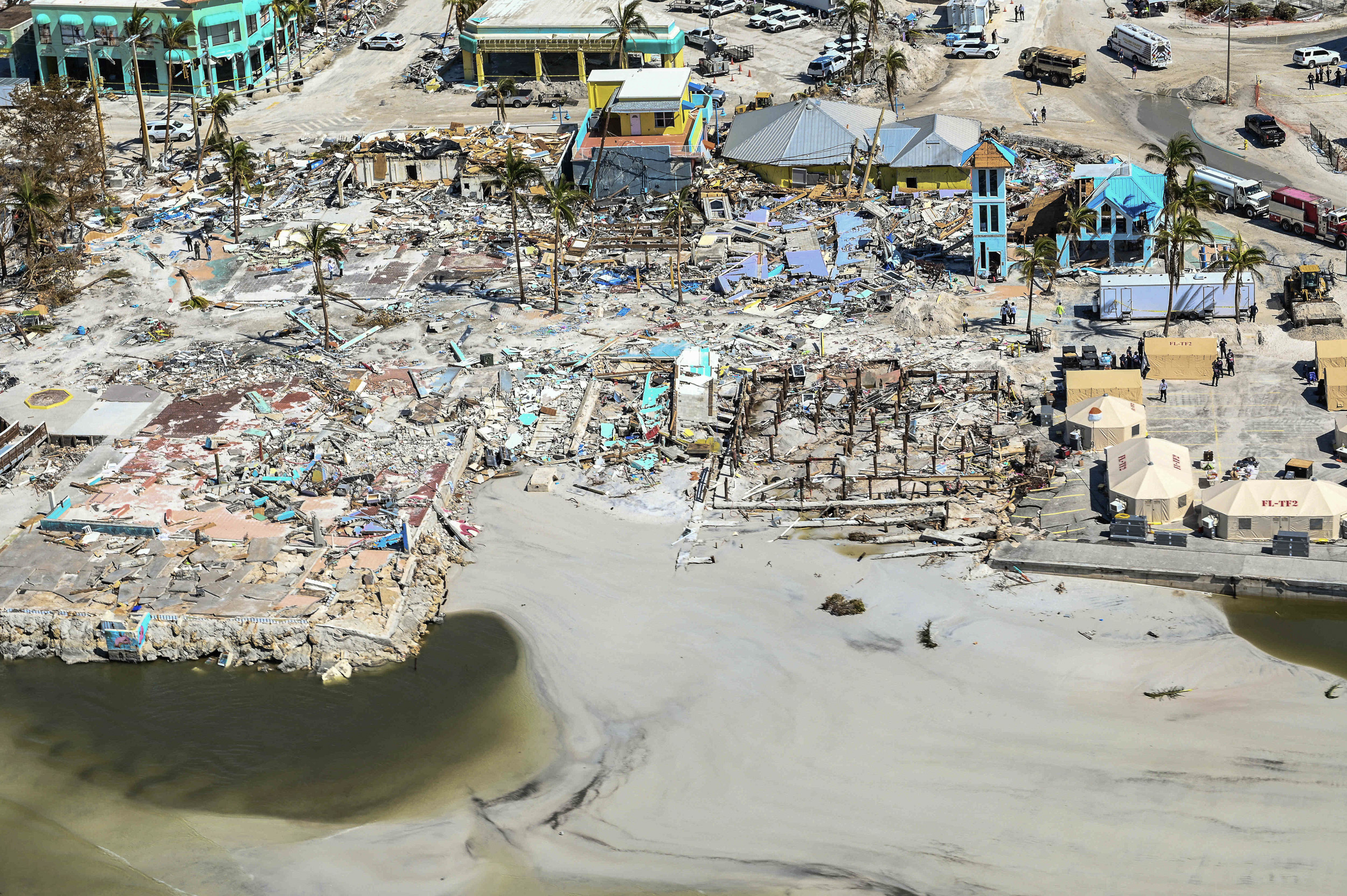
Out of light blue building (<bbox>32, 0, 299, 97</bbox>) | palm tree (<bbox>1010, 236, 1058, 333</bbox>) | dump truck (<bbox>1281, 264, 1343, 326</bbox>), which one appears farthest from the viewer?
light blue building (<bbox>32, 0, 299, 97</bbox>)

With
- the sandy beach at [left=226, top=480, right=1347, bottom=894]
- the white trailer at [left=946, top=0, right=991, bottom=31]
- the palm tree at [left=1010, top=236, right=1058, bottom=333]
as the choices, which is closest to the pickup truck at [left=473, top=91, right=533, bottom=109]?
the white trailer at [left=946, top=0, right=991, bottom=31]

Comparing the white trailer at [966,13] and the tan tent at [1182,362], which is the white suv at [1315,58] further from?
the tan tent at [1182,362]

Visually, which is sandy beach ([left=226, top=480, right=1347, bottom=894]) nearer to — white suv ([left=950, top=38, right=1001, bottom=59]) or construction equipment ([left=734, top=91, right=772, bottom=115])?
construction equipment ([left=734, top=91, right=772, bottom=115])

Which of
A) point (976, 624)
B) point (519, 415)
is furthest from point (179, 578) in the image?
point (976, 624)

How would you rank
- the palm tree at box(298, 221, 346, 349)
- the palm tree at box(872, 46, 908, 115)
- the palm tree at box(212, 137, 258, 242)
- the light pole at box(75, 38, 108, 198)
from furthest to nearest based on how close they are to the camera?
1. the palm tree at box(872, 46, 908, 115)
2. the light pole at box(75, 38, 108, 198)
3. the palm tree at box(212, 137, 258, 242)
4. the palm tree at box(298, 221, 346, 349)

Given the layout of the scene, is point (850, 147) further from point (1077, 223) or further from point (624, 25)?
point (624, 25)

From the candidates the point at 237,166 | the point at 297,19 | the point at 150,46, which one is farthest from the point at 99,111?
the point at 297,19

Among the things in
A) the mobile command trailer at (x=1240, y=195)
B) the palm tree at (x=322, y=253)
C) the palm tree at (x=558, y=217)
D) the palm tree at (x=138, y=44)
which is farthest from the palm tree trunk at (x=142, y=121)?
the mobile command trailer at (x=1240, y=195)
